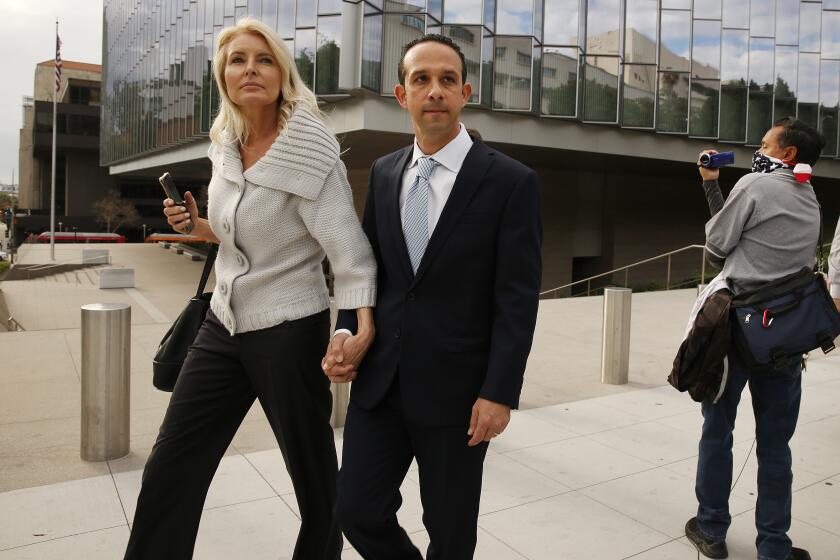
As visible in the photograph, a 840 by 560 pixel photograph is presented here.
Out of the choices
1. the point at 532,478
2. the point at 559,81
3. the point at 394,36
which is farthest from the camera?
the point at 559,81

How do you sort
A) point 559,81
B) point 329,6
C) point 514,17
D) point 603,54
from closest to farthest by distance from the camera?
point 329,6
point 514,17
point 559,81
point 603,54

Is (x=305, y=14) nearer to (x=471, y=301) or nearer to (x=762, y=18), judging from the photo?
(x=762, y=18)

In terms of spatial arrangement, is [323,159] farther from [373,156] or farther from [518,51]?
[373,156]

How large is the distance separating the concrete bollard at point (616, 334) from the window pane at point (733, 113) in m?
20.3

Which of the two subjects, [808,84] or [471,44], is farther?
[808,84]

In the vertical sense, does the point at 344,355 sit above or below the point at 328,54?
below

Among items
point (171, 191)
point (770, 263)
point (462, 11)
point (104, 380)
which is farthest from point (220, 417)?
point (462, 11)

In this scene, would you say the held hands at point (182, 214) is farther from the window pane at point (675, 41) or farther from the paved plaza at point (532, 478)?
the window pane at point (675, 41)

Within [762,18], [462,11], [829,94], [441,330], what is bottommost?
[441,330]

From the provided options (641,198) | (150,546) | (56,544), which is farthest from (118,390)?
(641,198)

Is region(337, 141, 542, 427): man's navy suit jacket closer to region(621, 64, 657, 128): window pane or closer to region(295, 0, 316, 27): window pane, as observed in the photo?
region(295, 0, 316, 27): window pane

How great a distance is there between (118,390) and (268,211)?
2.56 metres

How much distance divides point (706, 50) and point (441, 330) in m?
25.3

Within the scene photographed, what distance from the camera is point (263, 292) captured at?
244cm
